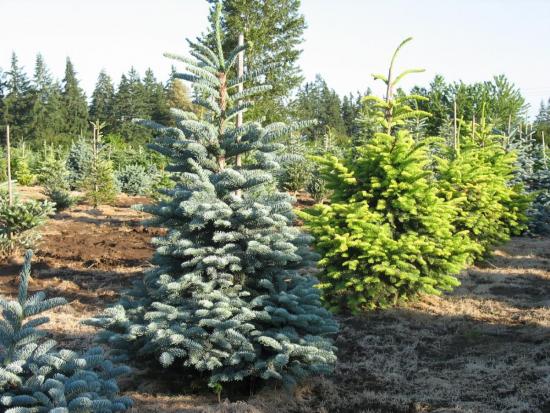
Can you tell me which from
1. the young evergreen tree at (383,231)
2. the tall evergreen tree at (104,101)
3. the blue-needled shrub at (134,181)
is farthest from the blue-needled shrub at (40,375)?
the tall evergreen tree at (104,101)

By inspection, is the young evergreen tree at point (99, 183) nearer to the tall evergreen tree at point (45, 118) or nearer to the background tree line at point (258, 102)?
the background tree line at point (258, 102)

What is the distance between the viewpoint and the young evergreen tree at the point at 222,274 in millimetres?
5070

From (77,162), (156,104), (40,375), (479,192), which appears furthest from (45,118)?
(40,375)

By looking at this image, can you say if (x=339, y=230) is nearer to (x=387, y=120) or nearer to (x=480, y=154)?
(x=387, y=120)

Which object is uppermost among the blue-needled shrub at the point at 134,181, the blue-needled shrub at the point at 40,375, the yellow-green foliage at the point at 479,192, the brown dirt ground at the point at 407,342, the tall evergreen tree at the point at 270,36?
the tall evergreen tree at the point at 270,36

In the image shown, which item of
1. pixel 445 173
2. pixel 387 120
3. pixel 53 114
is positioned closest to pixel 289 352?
pixel 387 120

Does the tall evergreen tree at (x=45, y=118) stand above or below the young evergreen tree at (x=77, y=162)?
above

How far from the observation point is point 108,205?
67.1ft

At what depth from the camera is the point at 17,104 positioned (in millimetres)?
57719

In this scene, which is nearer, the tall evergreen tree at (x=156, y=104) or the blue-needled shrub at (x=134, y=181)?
the blue-needled shrub at (x=134, y=181)

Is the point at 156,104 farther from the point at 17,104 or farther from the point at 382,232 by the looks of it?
the point at 382,232

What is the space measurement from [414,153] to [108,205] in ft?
48.1

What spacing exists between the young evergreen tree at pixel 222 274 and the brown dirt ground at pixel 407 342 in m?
0.42

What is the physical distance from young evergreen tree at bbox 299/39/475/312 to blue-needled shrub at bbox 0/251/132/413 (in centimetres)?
477
